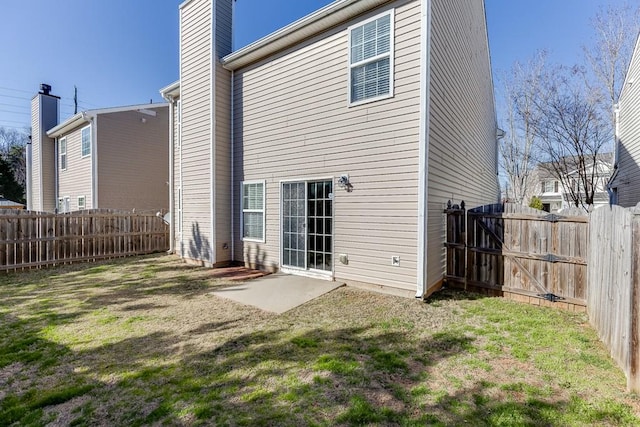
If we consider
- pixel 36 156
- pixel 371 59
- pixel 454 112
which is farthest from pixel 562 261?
pixel 36 156

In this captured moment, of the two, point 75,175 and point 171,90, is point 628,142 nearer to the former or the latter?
point 171,90

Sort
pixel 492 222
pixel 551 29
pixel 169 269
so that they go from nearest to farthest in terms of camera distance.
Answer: pixel 492 222 → pixel 169 269 → pixel 551 29

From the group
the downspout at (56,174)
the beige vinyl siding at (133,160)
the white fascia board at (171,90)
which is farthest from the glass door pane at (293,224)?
the downspout at (56,174)

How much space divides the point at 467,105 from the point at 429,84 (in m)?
4.14

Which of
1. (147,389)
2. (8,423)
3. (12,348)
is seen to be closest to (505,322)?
(147,389)

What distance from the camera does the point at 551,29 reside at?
13773 millimetres

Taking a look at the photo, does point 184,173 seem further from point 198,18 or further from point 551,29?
point 551,29

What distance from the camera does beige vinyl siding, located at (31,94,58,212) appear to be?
55.3 feet

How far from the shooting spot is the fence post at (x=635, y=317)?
8.91 feet

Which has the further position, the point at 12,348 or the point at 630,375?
the point at 12,348

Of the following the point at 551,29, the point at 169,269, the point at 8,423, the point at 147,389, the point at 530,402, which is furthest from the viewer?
the point at 551,29

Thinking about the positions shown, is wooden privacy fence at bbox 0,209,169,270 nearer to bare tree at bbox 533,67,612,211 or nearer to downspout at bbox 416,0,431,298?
downspout at bbox 416,0,431,298

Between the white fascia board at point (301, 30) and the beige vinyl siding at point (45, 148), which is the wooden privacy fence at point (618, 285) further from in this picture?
the beige vinyl siding at point (45, 148)

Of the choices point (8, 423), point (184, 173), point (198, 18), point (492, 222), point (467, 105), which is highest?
point (198, 18)
